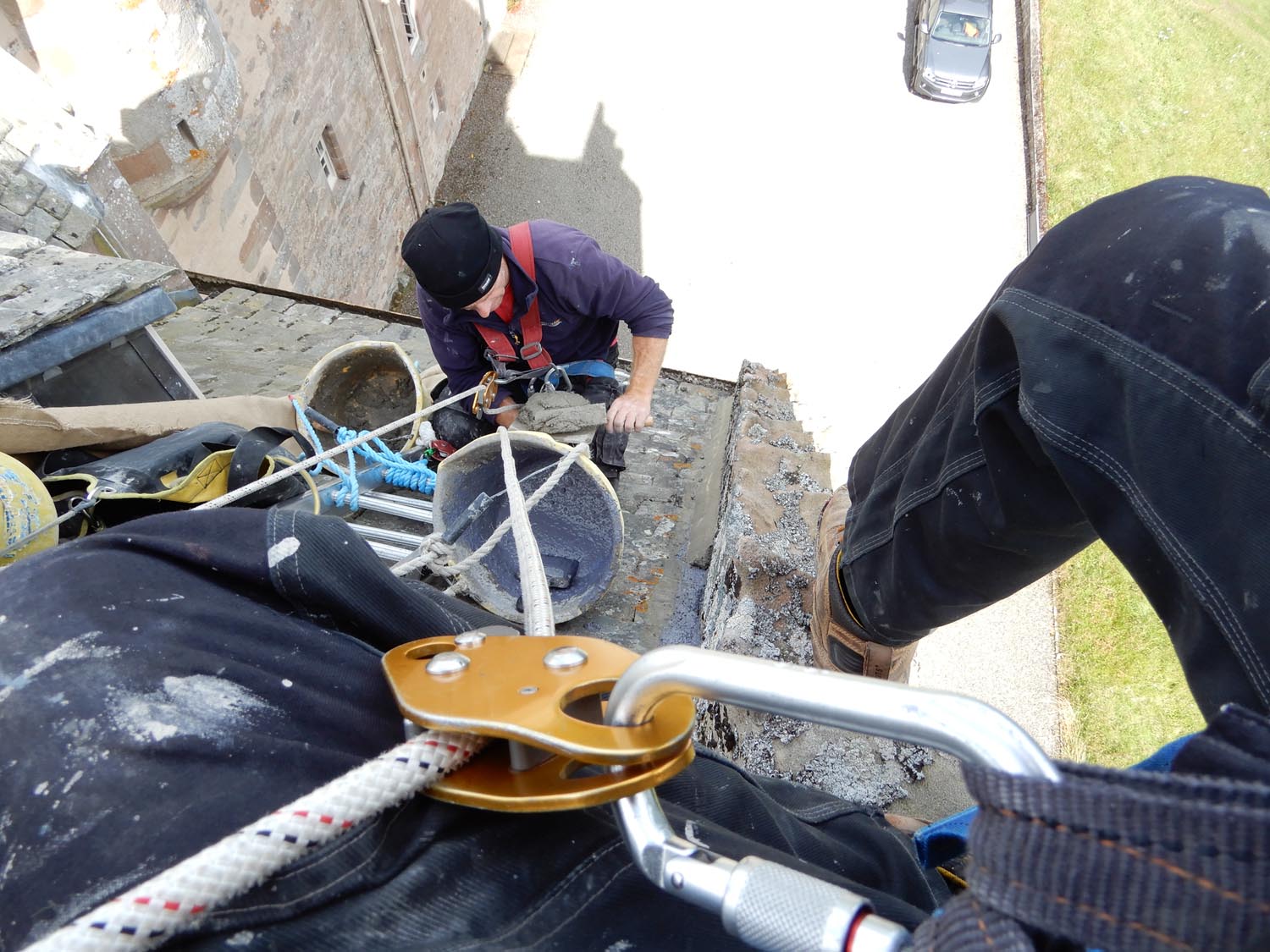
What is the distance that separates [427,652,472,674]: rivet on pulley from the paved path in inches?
265

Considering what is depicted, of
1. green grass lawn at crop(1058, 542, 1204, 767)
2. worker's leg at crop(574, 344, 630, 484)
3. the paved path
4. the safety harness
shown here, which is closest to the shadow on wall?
the paved path

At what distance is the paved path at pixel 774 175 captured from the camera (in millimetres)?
8844

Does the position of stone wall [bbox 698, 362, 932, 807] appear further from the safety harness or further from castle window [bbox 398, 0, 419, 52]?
castle window [bbox 398, 0, 419, 52]

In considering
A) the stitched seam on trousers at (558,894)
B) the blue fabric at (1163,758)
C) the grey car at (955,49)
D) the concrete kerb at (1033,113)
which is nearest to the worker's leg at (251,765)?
the stitched seam on trousers at (558,894)

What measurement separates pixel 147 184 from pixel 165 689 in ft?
15.8

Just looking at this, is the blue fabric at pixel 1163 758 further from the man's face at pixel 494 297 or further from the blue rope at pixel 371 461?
the man's face at pixel 494 297

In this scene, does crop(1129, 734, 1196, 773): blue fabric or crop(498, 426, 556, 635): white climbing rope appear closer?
crop(1129, 734, 1196, 773): blue fabric

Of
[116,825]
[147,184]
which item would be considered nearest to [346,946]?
[116,825]

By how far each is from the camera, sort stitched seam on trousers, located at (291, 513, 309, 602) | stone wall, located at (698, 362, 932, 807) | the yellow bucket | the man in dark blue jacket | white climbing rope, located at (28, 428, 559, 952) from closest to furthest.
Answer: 1. white climbing rope, located at (28, 428, 559, 952)
2. stitched seam on trousers, located at (291, 513, 309, 602)
3. the yellow bucket
4. stone wall, located at (698, 362, 932, 807)
5. the man in dark blue jacket

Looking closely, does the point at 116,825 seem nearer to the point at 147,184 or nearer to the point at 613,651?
the point at 613,651

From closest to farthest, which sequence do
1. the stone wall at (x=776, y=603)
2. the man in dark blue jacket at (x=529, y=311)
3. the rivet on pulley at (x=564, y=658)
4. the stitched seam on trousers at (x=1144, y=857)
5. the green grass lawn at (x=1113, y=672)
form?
the stitched seam on trousers at (x=1144, y=857) < the rivet on pulley at (x=564, y=658) < the stone wall at (x=776, y=603) < the man in dark blue jacket at (x=529, y=311) < the green grass lawn at (x=1113, y=672)

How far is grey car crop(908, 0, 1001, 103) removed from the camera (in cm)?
1004

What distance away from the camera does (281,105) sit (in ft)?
20.6

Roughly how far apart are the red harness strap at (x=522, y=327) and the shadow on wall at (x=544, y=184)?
260 inches
